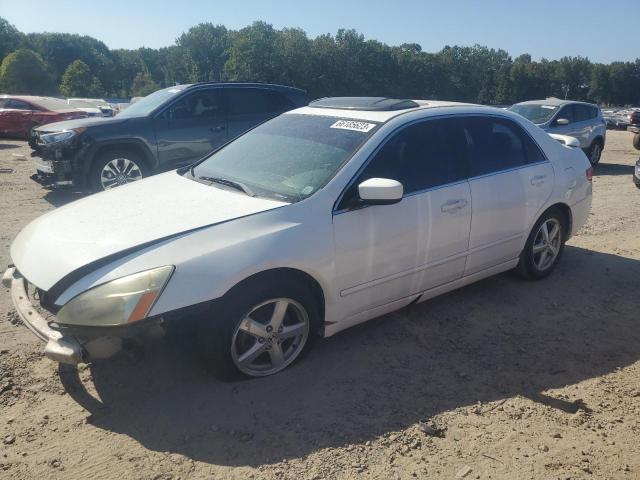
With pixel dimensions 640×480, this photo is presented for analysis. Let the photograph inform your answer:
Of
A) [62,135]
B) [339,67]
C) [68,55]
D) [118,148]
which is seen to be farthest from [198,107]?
[68,55]

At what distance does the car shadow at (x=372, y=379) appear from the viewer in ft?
9.47

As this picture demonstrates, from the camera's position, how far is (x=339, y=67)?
284 ft

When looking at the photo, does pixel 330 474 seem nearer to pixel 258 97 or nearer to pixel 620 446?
pixel 620 446

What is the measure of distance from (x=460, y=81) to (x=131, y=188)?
9342 centimetres

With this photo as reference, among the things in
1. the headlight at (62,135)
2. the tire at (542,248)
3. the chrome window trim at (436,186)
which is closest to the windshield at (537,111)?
the tire at (542,248)

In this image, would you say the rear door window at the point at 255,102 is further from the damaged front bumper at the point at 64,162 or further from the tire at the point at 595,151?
the tire at the point at 595,151

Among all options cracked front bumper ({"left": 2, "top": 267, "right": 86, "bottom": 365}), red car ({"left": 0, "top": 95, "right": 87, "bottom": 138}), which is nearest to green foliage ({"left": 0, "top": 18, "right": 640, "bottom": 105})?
red car ({"left": 0, "top": 95, "right": 87, "bottom": 138})

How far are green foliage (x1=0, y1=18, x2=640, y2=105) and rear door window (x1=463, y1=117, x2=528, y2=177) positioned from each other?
79.2 meters

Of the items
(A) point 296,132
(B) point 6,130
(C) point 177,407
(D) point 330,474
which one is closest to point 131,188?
(A) point 296,132

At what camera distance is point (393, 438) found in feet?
9.45

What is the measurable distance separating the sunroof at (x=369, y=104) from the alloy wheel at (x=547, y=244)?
5.73 ft

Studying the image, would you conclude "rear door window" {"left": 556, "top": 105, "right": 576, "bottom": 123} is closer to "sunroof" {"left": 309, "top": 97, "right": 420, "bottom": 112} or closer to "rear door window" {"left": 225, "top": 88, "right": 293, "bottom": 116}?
"rear door window" {"left": 225, "top": 88, "right": 293, "bottom": 116}

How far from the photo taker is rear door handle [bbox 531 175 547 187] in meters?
4.71

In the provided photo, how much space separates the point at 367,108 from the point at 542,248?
2.20m
